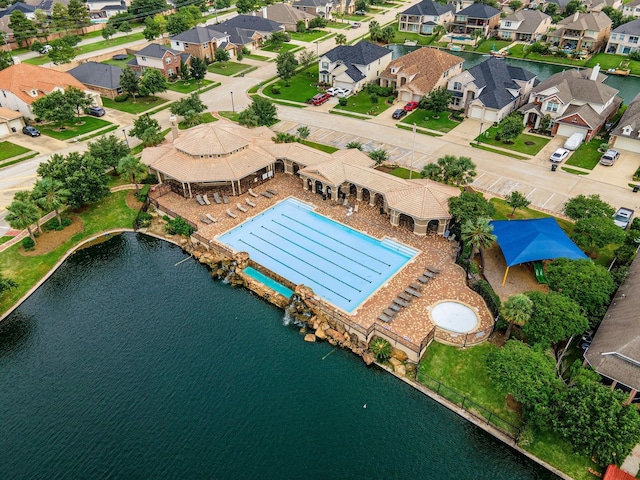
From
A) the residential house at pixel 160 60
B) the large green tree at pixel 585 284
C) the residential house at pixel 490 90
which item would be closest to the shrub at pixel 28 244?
the large green tree at pixel 585 284

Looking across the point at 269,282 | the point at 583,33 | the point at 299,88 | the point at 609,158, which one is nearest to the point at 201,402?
the point at 269,282

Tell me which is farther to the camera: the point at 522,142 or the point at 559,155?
the point at 522,142

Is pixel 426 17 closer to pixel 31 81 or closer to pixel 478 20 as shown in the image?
pixel 478 20

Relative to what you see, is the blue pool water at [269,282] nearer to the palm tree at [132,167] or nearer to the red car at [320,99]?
the palm tree at [132,167]

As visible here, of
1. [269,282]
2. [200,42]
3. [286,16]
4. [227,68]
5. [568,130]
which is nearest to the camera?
[269,282]

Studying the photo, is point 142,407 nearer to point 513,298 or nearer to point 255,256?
point 255,256

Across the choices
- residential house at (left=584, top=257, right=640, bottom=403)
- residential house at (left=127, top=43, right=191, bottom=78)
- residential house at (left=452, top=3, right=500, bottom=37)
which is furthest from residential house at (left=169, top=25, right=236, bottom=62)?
residential house at (left=584, top=257, right=640, bottom=403)
